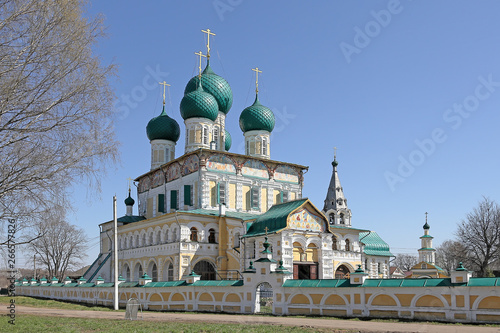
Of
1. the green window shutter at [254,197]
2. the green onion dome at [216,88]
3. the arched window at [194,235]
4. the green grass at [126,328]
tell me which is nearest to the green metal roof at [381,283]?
the green grass at [126,328]

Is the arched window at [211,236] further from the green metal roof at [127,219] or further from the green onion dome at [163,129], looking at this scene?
the green onion dome at [163,129]

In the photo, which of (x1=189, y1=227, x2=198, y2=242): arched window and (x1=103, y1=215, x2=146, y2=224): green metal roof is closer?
(x1=189, y1=227, x2=198, y2=242): arched window

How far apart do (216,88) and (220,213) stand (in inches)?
420

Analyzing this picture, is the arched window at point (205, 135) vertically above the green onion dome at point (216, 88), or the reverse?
the green onion dome at point (216, 88)

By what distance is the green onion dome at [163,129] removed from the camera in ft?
121

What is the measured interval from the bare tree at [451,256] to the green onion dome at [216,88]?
18.3 meters

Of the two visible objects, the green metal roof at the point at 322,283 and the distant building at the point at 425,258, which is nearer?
the green metal roof at the point at 322,283

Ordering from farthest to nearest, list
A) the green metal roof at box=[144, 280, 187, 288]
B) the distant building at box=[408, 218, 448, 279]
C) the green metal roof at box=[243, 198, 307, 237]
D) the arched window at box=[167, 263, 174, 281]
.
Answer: the distant building at box=[408, 218, 448, 279], the arched window at box=[167, 263, 174, 281], the green metal roof at box=[243, 198, 307, 237], the green metal roof at box=[144, 280, 187, 288]

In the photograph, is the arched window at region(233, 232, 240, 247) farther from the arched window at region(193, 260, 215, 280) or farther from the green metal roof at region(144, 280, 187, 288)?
the green metal roof at region(144, 280, 187, 288)

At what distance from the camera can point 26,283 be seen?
3853 centimetres

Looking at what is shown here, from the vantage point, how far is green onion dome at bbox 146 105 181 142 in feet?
121

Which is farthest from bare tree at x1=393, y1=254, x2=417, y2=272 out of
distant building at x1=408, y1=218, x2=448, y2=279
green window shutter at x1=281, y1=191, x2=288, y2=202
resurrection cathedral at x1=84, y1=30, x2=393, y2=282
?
green window shutter at x1=281, y1=191, x2=288, y2=202

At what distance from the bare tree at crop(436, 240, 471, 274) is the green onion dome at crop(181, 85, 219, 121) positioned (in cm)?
1797

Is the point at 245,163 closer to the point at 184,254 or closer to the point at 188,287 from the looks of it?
the point at 184,254
